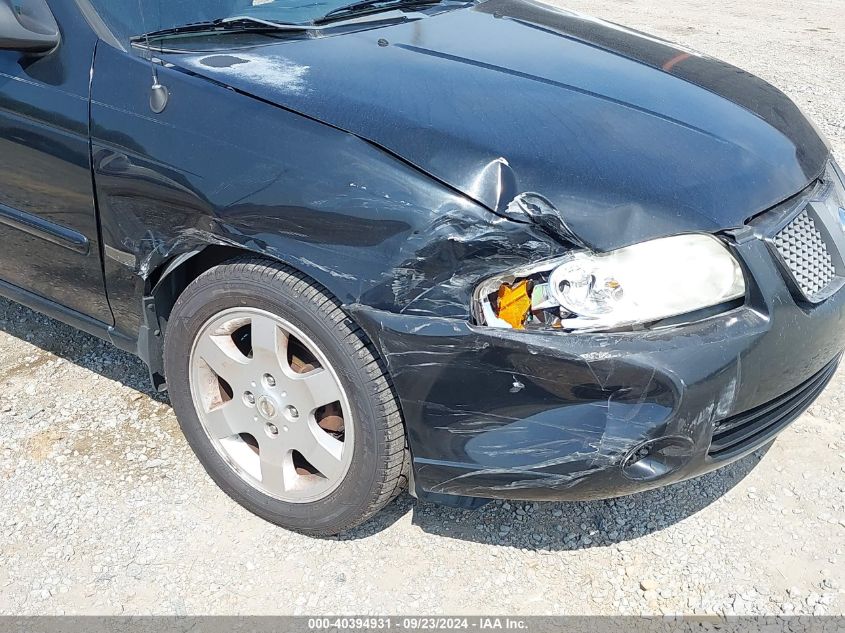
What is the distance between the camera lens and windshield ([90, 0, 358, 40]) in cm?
238

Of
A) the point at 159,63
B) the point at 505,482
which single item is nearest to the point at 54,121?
the point at 159,63

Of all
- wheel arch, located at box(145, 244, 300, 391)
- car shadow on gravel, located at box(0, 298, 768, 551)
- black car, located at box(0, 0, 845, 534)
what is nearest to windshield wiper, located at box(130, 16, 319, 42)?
black car, located at box(0, 0, 845, 534)

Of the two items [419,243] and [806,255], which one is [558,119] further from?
[806,255]

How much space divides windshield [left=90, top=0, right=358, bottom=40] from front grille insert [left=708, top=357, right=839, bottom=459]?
1699mm

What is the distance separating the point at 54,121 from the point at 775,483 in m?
2.41

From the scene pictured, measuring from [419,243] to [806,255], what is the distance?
999 mm

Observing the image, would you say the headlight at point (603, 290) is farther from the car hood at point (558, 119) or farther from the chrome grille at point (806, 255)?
the chrome grille at point (806, 255)

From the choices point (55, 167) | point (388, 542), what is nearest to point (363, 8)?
point (55, 167)

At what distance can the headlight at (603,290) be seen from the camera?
1.90 meters

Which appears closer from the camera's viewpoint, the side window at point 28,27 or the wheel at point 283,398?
the wheel at point 283,398

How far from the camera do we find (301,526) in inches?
94.0

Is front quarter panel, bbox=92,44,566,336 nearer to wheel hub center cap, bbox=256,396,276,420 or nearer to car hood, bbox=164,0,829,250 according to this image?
car hood, bbox=164,0,829,250

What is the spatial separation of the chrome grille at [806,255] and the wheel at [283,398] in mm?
1035

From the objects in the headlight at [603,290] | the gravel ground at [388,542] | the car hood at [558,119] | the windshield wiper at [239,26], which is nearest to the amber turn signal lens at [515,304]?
the headlight at [603,290]
